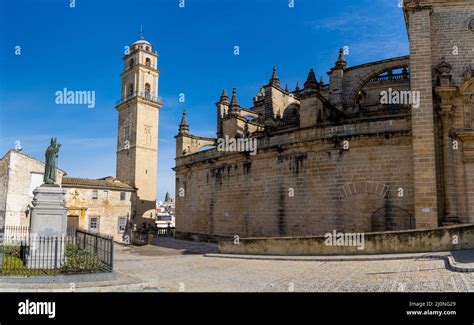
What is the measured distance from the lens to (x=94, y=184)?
113 ft

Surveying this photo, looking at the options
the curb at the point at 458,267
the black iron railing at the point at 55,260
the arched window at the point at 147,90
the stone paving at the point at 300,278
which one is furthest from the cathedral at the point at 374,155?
the arched window at the point at 147,90

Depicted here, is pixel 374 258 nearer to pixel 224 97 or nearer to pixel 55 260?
pixel 55 260

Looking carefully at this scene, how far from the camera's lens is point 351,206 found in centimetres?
1661

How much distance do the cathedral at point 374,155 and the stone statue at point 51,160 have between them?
35.0ft

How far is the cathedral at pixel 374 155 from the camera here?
14859 mm

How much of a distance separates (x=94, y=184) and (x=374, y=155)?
87.2ft

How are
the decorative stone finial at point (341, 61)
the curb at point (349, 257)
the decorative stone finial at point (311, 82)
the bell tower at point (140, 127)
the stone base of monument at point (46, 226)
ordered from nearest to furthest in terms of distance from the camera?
the curb at point (349, 257), the stone base of monument at point (46, 226), the decorative stone finial at point (311, 82), the decorative stone finial at point (341, 61), the bell tower at point (140, 127)

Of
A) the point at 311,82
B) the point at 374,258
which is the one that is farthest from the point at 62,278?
the point at 311,82

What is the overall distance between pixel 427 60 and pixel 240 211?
12.3 meters

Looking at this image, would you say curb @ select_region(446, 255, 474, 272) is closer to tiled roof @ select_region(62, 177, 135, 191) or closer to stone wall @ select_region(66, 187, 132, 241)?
stone wall @ select_region(66, 187, 132, 241)

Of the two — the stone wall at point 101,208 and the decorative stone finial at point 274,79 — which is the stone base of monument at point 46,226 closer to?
the decorative stone finial at point 274,79

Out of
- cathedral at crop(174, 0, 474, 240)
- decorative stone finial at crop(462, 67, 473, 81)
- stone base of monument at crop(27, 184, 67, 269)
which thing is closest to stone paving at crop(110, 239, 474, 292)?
stone base of monument at crop(27, 184, 67, 269)
